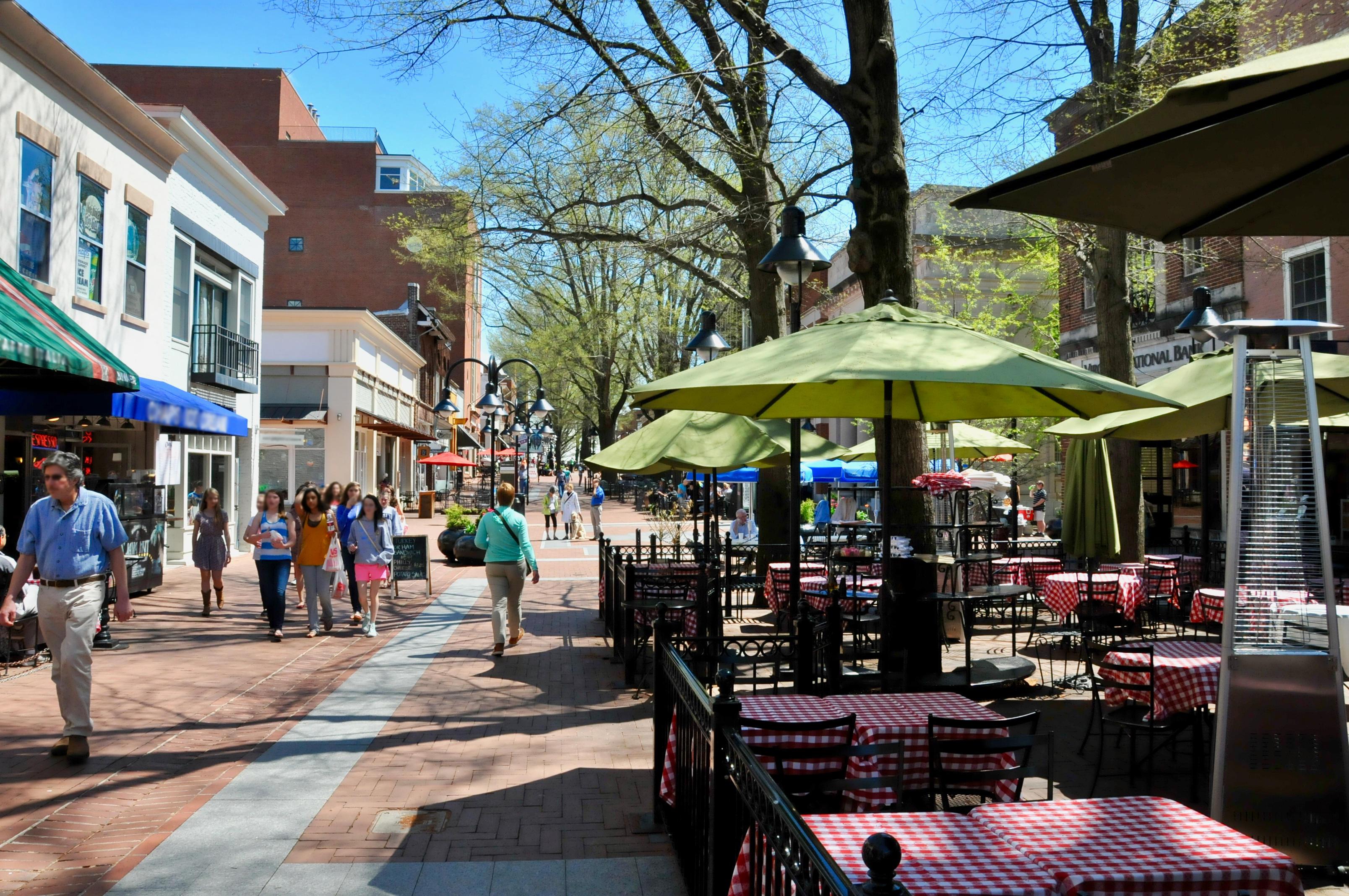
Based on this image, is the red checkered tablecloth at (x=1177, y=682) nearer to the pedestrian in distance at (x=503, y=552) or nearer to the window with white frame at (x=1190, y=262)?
the pedestrian in distance at (x=503, y=552)

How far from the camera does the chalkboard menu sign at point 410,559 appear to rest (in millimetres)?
15609

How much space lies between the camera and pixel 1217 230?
4273 mm

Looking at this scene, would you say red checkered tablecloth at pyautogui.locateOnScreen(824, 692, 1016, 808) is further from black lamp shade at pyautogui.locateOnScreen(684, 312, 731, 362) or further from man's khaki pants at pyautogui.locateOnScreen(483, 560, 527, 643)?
black lamp shade at pyautogui.locateOnScreen(684, 312, 731, 362)

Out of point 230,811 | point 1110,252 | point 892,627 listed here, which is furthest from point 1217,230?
point 1110,252

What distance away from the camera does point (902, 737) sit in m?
4.63

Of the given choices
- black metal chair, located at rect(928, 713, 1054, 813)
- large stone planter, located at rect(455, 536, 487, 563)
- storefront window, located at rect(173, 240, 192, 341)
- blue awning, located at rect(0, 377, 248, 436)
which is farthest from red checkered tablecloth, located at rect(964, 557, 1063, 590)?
storefront window, located at rect(173, 240, 192, 341)

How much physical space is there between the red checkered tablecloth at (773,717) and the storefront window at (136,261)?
15385mm

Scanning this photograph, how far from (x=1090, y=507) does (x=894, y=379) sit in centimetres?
775

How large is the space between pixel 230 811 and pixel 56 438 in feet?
34.6

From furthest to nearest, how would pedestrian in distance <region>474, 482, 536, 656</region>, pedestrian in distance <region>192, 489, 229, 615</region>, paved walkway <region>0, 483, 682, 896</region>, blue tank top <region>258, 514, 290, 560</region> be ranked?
1. pedestrian in distance <region>192, 489, 229, 615</region>
2. blue tank top <region>258, 514, 290, 560</region>
3. pedestrian in distance <region>474, 482, 536, 656</region>
4. paved walkway <region>0, 483, 682, 896</region>

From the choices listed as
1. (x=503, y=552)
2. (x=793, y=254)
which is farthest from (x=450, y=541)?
(x=793, y=254)

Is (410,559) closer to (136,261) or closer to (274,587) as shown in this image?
(274,587)

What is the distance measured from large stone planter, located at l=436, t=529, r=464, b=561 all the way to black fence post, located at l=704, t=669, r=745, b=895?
18.2 metres

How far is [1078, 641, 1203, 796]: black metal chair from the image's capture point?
A: 5.95 m
